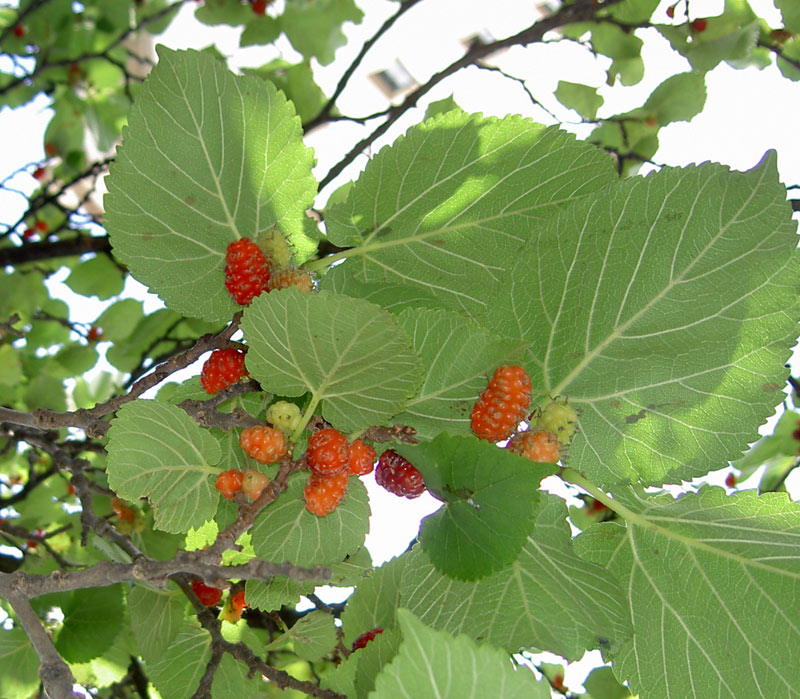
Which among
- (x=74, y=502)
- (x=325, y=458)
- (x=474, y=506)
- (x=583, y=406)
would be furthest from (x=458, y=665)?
(x=74, y=502)

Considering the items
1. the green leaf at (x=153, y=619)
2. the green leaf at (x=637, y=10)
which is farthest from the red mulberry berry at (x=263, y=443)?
the green leaf at (x=637, y=10)

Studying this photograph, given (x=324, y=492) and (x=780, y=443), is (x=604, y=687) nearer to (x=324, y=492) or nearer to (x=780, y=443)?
(x=780, y=443)

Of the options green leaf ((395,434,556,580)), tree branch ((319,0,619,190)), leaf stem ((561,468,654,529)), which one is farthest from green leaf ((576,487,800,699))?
tree branch ((319,0,619,190))

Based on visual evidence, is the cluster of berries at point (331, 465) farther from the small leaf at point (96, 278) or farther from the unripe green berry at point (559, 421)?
the small leaf at point (96, 278)

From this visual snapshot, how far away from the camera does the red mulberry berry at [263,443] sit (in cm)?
75

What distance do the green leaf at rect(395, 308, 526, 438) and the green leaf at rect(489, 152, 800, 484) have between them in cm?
8

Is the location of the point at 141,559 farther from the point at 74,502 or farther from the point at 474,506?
the point at 74,502

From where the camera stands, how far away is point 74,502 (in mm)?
2645

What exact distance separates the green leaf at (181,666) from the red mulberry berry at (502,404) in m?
0.79

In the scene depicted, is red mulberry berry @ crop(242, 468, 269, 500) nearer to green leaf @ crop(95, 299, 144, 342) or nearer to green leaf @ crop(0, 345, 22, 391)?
green leaf @ crop(95, 299, 144, 342)

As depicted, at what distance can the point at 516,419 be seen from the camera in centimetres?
72

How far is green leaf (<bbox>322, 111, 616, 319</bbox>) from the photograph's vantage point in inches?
32.3

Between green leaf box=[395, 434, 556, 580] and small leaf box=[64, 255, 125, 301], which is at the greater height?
small leaf box=[64, 255, 125, 301]

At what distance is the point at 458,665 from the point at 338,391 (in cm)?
29
